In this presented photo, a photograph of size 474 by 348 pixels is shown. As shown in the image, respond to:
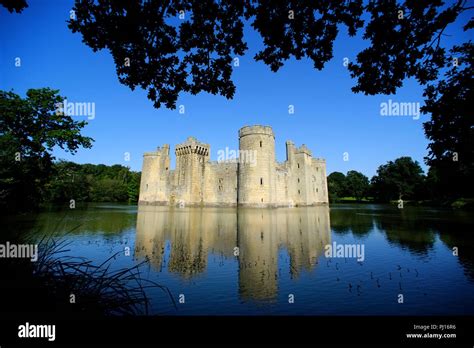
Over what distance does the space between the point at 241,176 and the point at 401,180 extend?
47.0 metres

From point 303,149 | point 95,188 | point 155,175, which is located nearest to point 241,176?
point 303,149

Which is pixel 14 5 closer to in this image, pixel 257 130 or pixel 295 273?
pixel 295 273

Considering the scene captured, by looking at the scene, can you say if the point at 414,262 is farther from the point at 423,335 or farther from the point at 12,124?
the point at 12,124

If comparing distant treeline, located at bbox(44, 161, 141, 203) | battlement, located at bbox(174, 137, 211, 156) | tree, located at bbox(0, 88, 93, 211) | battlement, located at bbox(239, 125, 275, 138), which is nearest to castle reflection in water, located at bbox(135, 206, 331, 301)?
tree, located at bbox(0, 88, 93, 211)

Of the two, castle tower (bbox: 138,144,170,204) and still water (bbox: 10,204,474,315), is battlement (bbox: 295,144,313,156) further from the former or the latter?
still water (bbox: 10,204,474,315)

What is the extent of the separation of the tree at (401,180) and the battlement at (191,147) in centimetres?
4662

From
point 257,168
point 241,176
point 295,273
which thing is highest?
point 257,168

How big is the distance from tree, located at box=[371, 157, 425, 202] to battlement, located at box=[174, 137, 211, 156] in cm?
4662

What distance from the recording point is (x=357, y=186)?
81250 millimetres

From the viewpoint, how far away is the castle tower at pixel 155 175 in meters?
44.9

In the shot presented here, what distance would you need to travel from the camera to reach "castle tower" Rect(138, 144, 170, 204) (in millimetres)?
44875

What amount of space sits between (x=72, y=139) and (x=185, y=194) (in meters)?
20.8

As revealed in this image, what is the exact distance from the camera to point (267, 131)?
3412 centimetres

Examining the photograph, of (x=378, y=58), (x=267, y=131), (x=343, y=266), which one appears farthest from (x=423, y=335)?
(x=267, y=131)
